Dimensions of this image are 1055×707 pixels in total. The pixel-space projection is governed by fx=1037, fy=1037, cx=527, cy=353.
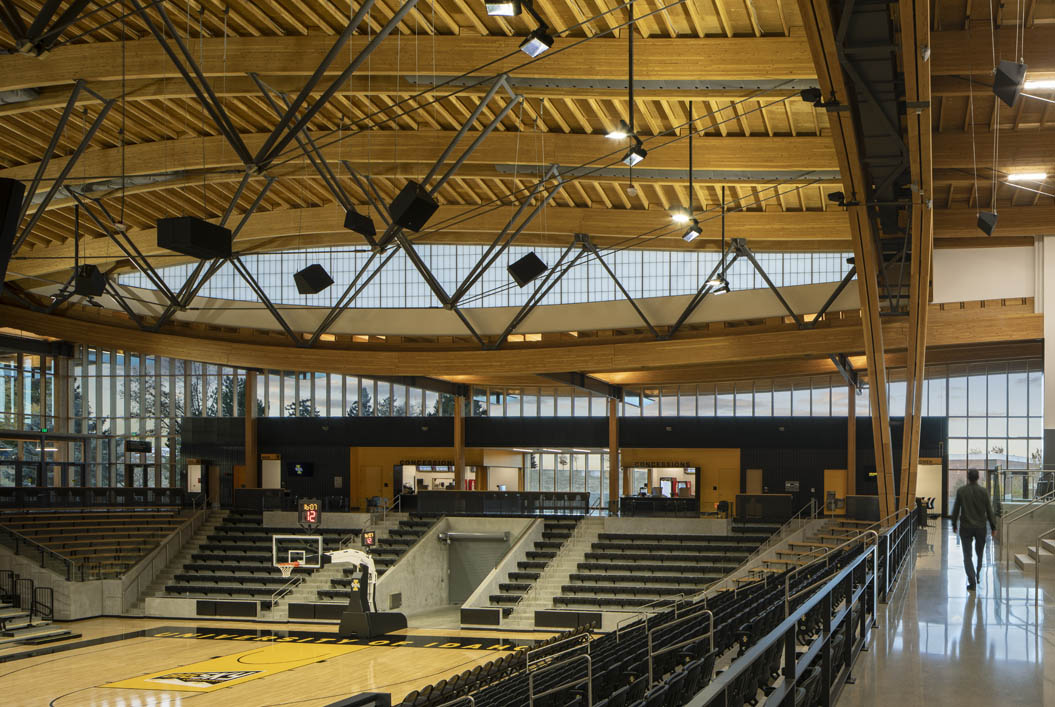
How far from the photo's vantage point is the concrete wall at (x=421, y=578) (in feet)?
100

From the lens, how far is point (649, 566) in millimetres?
30422

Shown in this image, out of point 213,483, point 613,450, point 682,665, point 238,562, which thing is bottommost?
point 238,562

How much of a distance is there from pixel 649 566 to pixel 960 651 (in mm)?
23558

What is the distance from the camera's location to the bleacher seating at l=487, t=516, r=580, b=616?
29484 millimetres

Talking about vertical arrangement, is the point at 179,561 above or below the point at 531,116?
below

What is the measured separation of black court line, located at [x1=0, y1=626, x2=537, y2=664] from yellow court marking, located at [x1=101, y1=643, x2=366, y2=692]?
3.13 ft

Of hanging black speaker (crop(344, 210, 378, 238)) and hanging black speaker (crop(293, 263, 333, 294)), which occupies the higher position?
hanging black speaker (crop(344, 210, 378, 238))

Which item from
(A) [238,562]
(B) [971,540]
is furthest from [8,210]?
(A) [238,562]

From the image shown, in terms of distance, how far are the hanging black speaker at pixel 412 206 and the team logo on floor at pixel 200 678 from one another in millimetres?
10431

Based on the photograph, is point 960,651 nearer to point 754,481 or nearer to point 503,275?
point 503,275

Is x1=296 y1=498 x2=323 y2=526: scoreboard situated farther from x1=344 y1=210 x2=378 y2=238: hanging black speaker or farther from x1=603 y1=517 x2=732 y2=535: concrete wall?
x1=344 y1=210 x2=378 y2=238: hanging black speaker

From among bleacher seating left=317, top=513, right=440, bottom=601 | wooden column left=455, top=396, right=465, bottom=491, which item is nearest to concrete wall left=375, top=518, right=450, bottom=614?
bleacher seating left=317, top=513, right=440, bottom=601

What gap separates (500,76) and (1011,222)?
12.3 m

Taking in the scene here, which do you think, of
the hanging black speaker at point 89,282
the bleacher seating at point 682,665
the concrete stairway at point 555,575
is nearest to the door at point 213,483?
the concrete stairway at point 555,575
